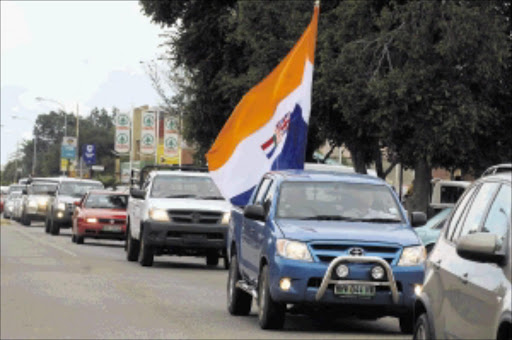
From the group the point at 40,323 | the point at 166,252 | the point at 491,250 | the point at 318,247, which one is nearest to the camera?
the point at 491,250

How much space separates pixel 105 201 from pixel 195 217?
14134 mm

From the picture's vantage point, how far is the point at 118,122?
8662 centimetres

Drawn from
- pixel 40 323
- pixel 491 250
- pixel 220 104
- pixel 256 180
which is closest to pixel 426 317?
pixel 491 250

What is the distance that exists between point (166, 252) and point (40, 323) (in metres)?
12.2

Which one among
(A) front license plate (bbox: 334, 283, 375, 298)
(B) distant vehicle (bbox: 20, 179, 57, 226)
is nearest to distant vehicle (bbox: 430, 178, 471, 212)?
(A) front license plate (bbox: 334, 283, 375, 298)

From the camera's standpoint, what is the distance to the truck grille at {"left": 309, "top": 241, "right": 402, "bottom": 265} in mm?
14719

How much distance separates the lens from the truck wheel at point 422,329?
365 inches

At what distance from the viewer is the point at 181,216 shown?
27125 mm

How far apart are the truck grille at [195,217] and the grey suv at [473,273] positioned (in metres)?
17.4

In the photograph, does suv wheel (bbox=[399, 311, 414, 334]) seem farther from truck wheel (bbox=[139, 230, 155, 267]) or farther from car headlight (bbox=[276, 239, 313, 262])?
truck wheel (bbox=[139, 230, 155, 267])

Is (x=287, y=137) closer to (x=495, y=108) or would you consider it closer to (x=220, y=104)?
(x=495, y=108)

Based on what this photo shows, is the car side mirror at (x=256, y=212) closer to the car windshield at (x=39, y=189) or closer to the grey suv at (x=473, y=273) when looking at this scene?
the grey suv at (x=473, y=273)

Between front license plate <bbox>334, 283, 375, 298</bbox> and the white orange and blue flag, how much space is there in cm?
938

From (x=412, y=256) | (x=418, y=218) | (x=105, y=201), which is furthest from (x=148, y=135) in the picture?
(x=412, y=256)
